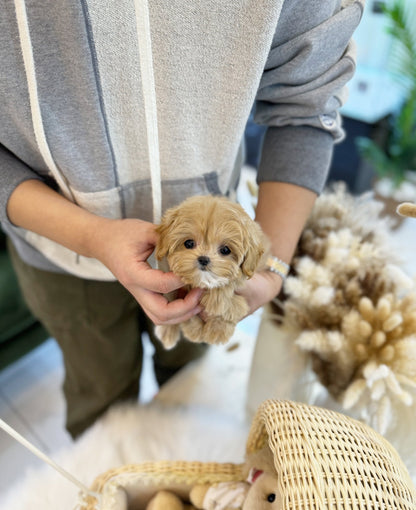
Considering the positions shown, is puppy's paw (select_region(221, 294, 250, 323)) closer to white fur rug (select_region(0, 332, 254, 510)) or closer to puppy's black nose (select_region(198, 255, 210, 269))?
puppy's black nose (select_region(198, 255, 210, 269))

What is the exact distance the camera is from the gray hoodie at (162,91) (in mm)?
472

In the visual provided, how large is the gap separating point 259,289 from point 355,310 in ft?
0.81

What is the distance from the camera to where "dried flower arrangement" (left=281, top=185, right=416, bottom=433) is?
624mm

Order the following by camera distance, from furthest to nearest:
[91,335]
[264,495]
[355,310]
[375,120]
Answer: [375,120] < [91,335] < [355,310] < [264,495]

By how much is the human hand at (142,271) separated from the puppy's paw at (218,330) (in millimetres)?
23

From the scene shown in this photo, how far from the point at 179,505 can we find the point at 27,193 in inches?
19.3

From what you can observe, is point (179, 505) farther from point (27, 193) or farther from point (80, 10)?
point (80, 10)

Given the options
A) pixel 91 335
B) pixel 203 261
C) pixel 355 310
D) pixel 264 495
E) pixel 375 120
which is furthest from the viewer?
pixel 375 120

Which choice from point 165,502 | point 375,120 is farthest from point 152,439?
point 375,120

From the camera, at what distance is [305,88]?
1.87 ft

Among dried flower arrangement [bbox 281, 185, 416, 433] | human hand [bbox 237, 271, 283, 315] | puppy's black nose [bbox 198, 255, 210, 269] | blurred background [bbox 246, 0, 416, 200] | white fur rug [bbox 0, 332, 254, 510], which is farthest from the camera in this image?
blurred background [bbox 246, 0, 416, 200]

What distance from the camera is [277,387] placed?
2.73 ft

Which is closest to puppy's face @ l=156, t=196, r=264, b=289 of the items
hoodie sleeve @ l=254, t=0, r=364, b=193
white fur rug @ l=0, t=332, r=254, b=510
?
hoodie sleeve @ l=254, t=0, r=364, b=193

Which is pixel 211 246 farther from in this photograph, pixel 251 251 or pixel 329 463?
pixel 329 463
